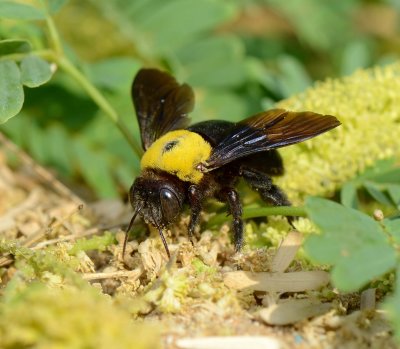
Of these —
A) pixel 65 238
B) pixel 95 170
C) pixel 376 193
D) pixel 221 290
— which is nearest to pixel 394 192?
pixel 376 193

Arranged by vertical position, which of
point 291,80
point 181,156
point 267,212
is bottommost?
point 267,212

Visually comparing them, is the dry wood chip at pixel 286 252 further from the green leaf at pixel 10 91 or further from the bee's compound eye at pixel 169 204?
the green leaf at pixel 10 91

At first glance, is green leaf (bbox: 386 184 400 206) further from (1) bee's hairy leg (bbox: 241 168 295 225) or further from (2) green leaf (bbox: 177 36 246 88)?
(2) green leaf (bbox: 177 36 246 88)

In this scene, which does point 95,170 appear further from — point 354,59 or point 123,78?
point 354,59

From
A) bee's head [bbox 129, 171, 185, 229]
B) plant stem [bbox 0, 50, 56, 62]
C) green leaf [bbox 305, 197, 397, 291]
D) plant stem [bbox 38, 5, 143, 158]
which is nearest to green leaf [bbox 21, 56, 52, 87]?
plant stem [bbox 0, 50, 56, 62]

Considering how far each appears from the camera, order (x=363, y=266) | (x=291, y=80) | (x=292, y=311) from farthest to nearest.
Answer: (x=291, y=80) → (x=292, y=311) → (x=363, y=266)

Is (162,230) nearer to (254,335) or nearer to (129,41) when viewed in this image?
(254,335)
